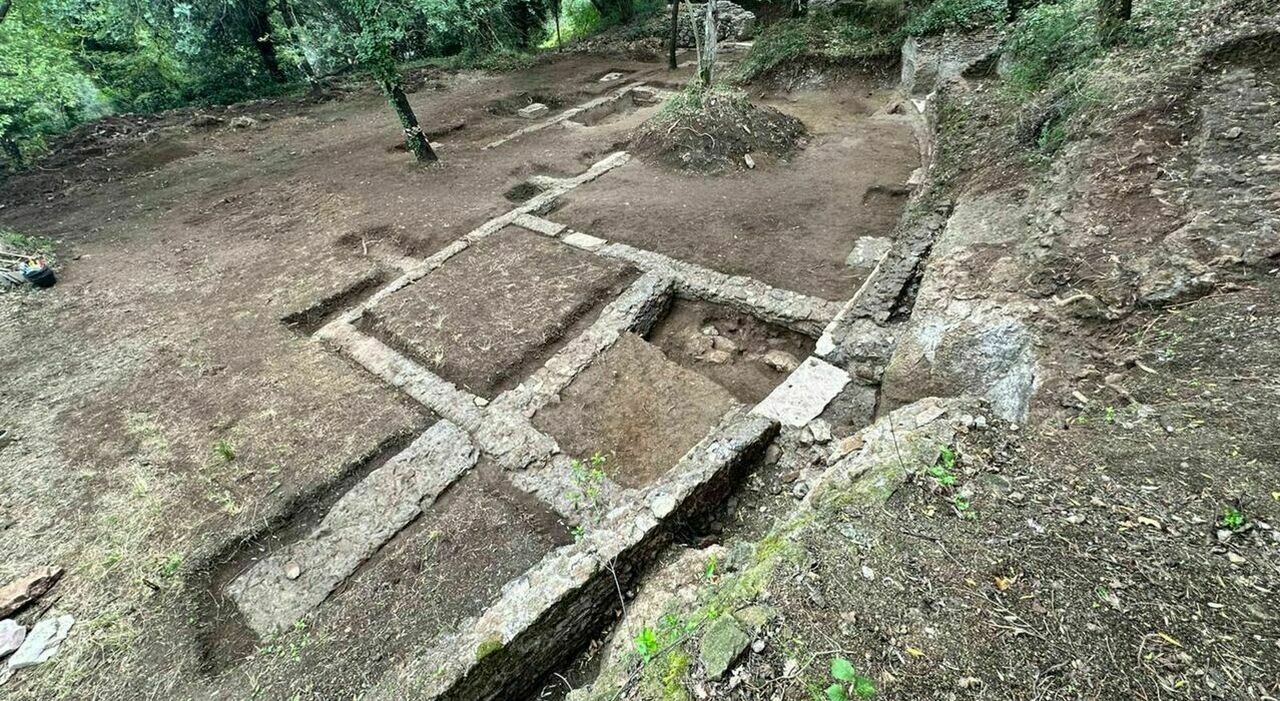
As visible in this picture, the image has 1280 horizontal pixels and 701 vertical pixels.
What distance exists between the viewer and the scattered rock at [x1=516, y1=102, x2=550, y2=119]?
1409 centimetres


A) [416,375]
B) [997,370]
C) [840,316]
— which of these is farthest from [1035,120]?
[416,375]

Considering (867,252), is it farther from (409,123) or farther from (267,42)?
(267,42)

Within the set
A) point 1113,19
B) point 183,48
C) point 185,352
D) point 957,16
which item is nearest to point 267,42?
point 183,48

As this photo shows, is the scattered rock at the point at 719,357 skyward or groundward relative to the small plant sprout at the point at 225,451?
groundward

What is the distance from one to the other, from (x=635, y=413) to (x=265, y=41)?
17.2 m

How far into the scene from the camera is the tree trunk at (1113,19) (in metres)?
6.55

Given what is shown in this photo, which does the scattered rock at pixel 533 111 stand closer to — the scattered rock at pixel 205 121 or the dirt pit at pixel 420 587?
the scattered rock at pixel 205 121

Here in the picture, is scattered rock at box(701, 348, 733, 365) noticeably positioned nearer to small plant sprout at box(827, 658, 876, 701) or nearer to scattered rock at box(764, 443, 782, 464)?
scattered rock at box(764, 443, 782, 464)

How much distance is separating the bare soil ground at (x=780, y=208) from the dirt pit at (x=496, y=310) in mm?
1124

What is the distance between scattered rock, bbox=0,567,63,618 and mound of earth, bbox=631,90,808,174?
9.33 m

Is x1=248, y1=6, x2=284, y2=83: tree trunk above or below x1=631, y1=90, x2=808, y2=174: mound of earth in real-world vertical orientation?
above

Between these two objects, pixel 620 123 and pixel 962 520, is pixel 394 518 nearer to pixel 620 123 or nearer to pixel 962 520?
pixel 962 520

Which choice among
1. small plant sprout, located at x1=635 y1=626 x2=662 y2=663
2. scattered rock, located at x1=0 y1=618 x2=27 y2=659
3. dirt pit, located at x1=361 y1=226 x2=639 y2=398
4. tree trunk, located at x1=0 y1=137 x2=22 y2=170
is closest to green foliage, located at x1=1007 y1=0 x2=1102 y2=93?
dirt pit, located at x1=361 y1=226 x2=639 y2=398

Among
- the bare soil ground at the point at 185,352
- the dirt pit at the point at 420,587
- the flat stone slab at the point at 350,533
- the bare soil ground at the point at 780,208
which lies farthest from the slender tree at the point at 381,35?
the dirt pit at the point at 420,587
